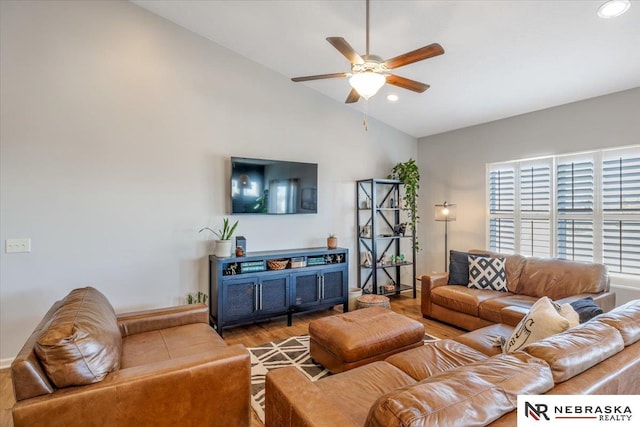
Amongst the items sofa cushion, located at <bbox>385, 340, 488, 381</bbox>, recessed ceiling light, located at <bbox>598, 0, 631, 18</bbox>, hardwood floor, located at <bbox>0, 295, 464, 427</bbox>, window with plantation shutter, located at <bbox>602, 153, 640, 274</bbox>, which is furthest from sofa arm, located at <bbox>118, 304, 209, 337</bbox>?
window with plantation shutter, located at <bbox>602, 153, 640, 274</bbox>

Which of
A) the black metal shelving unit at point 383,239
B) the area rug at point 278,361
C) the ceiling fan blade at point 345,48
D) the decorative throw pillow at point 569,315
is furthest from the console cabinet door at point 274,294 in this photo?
the decorative throw pillow at point 569,315

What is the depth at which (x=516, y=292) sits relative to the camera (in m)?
3.81

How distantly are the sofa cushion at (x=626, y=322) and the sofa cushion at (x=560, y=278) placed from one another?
1835 millimetres

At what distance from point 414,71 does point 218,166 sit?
2.59 m

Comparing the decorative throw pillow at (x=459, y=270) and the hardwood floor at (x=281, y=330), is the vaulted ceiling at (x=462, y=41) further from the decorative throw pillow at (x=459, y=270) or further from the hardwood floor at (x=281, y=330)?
the hardwood floor at (x=281, y=330)

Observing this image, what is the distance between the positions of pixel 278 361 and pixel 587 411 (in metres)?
2.43

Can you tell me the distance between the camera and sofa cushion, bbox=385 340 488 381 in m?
1.97

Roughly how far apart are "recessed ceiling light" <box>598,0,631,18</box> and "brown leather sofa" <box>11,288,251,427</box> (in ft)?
11.7

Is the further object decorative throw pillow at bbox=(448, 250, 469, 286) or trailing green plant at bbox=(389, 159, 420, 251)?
trailing green plant at bbox=(389, 159, 420, 251)

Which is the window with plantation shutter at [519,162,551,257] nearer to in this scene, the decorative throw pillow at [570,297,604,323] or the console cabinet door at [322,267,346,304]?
the decorative throw pillow at [570,297,604,323]

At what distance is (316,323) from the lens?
286 centimetres

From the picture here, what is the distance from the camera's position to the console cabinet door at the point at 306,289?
4.07 m

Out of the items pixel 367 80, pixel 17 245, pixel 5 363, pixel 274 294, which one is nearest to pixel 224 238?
pixel 274 294

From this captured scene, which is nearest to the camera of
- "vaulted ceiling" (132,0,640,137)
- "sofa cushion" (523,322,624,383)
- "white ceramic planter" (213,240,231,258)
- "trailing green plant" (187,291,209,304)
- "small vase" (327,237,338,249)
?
"sofa cushion" (523,322,624,383)
